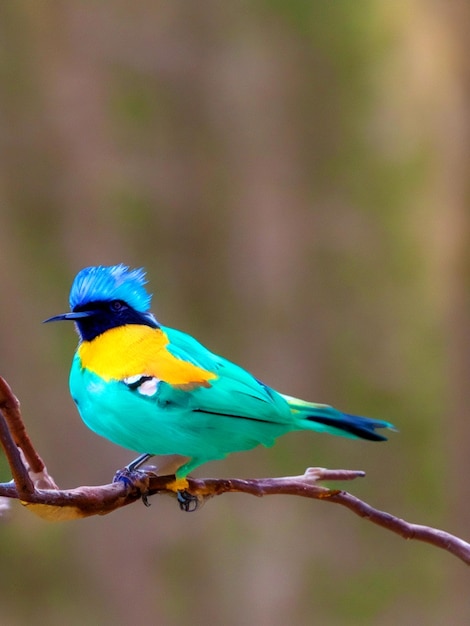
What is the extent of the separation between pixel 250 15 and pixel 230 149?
26 centimetres

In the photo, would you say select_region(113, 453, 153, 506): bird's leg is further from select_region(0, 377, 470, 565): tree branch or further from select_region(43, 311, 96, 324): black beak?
select_region(43, 311, 96, 324): black beak

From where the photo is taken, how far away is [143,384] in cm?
56

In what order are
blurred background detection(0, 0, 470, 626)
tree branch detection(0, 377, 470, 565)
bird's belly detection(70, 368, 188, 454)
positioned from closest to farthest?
tree branch detection(0, 377, 470, 565) < bird's belly detection(70, 368, 188, 454) < blurred background detection(0, 0, 470, 626)

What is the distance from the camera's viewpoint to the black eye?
58 centimetres

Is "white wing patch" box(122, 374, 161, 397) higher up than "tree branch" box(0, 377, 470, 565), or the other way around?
"white wing patch" box(122, 374, 161, 397)

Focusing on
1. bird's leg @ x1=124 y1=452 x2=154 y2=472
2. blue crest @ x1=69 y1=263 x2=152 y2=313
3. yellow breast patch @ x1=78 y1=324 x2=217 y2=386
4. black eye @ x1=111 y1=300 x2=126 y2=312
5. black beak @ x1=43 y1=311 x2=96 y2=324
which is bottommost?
bird's leg @ x1=124 y1=452 x2=154 y2=472

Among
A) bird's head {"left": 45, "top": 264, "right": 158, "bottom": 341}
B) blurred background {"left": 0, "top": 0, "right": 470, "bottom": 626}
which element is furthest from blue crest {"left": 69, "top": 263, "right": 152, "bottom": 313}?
blurred background {"left": 0, "top": 0, "right": 470, "bottom": 626}

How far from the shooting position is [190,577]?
1713mm

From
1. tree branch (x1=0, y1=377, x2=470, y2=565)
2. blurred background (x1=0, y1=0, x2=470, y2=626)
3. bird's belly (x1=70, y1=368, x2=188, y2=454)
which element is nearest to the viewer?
tree branch (x1=0, y1=377, x2=470, y2=565)

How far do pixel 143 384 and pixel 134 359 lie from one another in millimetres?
18

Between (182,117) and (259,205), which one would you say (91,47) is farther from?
(259,205)

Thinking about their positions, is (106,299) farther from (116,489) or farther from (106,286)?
(116,489)

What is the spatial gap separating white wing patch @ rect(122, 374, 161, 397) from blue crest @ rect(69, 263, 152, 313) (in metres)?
0.05

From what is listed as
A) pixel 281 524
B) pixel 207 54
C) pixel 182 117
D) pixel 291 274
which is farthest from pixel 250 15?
pixel 281 524
